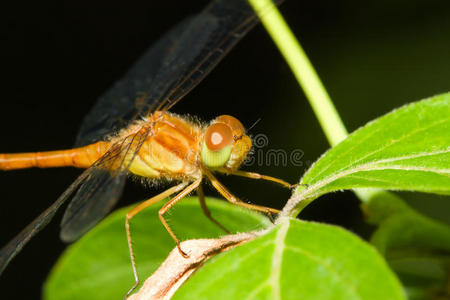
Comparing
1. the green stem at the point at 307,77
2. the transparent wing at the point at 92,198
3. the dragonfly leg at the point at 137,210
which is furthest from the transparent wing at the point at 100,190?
the green stem at the point at 307,77

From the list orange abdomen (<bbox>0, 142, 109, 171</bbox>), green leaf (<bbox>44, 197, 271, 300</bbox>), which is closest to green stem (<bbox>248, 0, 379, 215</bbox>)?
green leaf (<bbox>44, 197, 271, 300</bbox>)

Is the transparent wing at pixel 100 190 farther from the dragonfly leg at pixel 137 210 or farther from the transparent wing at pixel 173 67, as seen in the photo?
the transparent wing at pixel 173 67

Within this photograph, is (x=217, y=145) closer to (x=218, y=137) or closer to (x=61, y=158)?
(x=218, y=137)

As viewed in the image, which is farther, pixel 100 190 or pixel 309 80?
pixel 100 190

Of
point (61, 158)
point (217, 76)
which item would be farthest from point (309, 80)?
point (217, 76)

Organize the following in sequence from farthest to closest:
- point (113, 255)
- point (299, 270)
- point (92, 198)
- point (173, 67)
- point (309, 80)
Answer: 1. point (173, 67)
2. point (113, 255)
3. point (92, 198)
4. point (309, 80)
5. point (299, 270)

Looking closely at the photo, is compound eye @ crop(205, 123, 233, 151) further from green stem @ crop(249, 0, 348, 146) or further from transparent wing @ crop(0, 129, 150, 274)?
green stem @ crop(249, 0, 348, 146)
